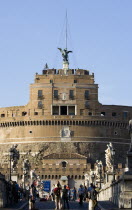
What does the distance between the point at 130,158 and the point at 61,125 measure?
94.6 meters

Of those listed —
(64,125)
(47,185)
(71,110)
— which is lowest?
(47,185)

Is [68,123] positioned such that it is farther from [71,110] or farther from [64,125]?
[71,110]

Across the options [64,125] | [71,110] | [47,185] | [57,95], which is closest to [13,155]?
[47,185]

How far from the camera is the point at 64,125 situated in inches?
5059

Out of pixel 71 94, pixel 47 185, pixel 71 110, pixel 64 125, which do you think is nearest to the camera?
pixel 47 185

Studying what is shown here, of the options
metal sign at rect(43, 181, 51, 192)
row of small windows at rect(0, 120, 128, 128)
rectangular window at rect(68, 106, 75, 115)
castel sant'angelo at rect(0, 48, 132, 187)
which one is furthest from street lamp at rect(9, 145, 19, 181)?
rectangular window at rect(68, 106, 75, 115)

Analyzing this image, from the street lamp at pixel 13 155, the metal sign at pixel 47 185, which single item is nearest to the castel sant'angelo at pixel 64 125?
the metal sign at pixel 47 185

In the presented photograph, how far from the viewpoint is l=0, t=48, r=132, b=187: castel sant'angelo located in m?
129

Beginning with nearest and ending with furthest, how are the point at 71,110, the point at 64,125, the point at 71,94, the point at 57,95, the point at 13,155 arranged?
1. the point at 13,155
2. the point at 64,125
3. the point at 71,94
4. the point at 57,95
5. the point at 71,110

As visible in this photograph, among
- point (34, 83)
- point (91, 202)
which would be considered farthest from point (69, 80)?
point (91, 202)

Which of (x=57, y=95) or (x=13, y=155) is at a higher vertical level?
(x=57, y=95)

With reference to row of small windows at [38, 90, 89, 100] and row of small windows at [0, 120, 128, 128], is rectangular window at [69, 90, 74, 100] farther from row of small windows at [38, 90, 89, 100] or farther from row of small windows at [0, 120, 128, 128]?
row of small windows at [0, 120, 128, 128]

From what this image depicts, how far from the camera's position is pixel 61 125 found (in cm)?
12862

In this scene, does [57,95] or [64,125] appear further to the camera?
[57,95]
